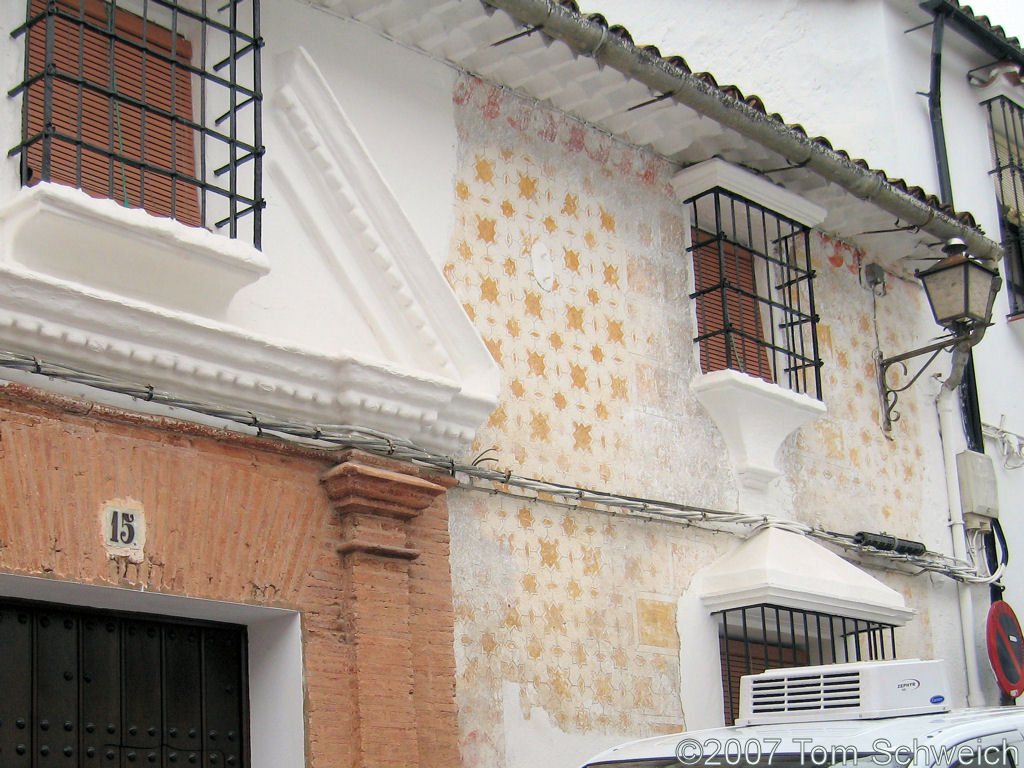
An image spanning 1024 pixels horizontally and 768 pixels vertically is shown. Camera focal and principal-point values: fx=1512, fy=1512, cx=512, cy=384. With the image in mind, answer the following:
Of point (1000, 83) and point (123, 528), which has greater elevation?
point (1000, 83)

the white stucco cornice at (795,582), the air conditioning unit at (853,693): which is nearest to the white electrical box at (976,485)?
the white stucco cornice at (795,582)

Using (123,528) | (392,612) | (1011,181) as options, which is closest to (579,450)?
(392,612)

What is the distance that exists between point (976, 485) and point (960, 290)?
1634mm

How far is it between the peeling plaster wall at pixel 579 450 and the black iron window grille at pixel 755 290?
0.23m

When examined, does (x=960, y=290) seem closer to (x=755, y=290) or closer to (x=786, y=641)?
(x=755, y=290)

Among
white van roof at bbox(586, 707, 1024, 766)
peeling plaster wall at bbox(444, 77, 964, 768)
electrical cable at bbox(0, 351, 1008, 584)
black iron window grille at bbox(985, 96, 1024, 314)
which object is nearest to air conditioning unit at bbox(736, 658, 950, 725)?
white van roof at bbox(586, 707, 1024, 766)

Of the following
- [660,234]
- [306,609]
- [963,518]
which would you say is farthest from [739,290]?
[306,609]

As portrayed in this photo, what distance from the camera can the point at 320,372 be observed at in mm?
6402

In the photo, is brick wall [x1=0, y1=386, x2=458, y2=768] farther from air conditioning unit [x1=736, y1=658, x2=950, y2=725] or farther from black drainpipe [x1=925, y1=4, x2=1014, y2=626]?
black drainpipe [x1=925, y1=4, x2=1014, y2=626]

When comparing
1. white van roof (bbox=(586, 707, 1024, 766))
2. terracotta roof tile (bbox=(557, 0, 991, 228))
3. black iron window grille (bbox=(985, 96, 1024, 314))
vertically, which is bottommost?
white van roof (bbox=(586, 707, 1024, 766))

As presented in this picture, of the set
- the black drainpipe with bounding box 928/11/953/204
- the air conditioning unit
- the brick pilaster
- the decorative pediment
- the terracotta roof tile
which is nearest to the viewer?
the decorative pediment

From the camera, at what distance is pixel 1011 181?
12016 mm

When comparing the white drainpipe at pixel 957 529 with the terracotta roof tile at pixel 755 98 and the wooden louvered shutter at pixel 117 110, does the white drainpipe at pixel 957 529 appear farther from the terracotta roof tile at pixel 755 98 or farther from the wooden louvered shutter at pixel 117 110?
the wooden louvered shutter at pixel 117 110

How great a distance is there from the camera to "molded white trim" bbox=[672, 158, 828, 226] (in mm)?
8781
